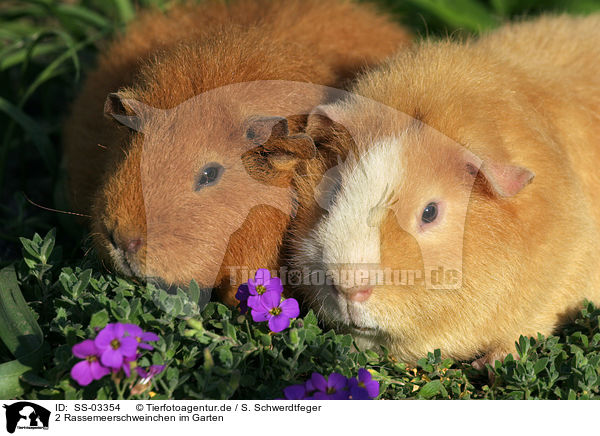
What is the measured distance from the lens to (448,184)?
11.6 ft

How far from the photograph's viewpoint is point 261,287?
3.68 m

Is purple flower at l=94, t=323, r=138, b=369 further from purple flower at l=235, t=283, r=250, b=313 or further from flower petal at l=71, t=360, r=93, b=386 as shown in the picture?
purple flower at l=235, t=283, r=250, b=313

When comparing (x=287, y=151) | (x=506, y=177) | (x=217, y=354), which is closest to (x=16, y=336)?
(x=217, y=354)

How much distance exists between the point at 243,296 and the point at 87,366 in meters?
0.93

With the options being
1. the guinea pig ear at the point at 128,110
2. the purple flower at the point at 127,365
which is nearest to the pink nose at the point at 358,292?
the purple flower at the point at 127,365

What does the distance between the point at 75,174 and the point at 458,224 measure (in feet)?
9.18

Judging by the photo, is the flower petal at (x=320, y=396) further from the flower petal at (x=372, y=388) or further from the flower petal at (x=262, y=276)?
the flower petal at (x=262, y=276)

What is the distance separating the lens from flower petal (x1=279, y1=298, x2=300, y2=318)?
362cm

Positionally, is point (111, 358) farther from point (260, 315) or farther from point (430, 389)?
point (430, 389)

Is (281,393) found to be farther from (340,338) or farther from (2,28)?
(2,28)

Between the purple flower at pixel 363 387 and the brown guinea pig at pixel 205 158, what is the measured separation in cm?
92

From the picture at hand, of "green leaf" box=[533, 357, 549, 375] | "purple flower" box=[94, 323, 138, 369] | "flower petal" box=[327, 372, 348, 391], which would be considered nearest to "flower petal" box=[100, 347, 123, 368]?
"purple flower" box=[94, 323, 138, 369]

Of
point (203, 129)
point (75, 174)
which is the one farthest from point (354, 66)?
point (75, 174)
